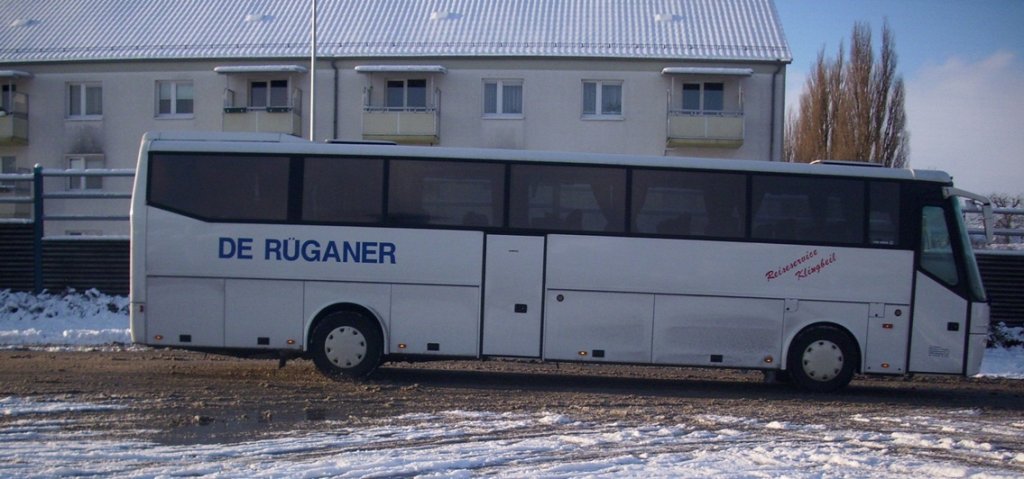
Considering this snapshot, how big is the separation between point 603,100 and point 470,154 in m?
19.7

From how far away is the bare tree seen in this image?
138 ft

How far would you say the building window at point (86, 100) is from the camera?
3241 centimetres

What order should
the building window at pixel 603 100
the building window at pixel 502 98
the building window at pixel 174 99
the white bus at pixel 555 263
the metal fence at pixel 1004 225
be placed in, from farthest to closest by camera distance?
the building window at pixel 174 99 < the building window at pixel 502 98 < the building window at pixel 603 100 < the metal fence at pixel 1004 225 < the white bus at pixel 555 263

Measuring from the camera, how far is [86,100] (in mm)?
32500

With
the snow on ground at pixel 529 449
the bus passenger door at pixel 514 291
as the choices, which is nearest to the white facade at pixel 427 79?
the bus passenger door at pixel 514 291

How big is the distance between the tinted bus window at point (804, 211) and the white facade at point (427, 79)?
1838 centimetres

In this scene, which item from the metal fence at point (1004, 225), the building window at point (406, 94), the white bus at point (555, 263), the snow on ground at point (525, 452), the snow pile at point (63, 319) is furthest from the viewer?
the building window at point (406, 94)

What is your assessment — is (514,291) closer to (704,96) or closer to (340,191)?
(340,191)

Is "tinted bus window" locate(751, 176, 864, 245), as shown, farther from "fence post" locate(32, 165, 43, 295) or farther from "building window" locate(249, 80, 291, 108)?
"building window" locate(249, 80, 291, 108)

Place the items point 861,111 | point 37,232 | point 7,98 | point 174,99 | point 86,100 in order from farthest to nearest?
1. point 861,111
2. point 7,98
3. point 86,100
4. point 174,99
5. point 37,232

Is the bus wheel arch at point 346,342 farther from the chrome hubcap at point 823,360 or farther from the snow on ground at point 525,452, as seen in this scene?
the chrome hubcap at point 823,360

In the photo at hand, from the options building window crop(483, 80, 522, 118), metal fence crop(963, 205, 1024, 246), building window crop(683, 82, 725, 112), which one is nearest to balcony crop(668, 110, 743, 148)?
building window crop(683, 82, 725, 112)

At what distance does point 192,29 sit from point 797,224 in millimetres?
27811

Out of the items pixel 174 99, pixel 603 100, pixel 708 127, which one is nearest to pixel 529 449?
pixel 708 127
